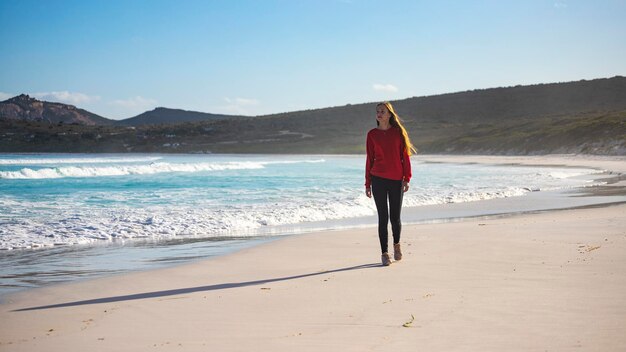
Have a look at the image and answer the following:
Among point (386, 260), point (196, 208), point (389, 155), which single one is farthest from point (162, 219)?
point (386, 260)

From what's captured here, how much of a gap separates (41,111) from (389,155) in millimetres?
136321

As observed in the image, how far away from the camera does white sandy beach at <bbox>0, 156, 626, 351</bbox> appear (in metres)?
3.92

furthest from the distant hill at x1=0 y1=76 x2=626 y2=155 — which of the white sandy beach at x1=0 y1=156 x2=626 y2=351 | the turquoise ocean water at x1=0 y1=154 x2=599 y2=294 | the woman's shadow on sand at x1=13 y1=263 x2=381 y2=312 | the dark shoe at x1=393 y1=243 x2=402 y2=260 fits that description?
the woman's shadow on sand at x1=13 y1=263 x2=381 y2=312

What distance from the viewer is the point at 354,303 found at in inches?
193

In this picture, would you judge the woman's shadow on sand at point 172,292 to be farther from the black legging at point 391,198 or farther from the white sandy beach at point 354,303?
the black legging at point 391,198

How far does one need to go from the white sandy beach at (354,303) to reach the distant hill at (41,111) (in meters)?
113

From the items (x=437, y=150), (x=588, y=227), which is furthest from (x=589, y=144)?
(x=588, y=227)

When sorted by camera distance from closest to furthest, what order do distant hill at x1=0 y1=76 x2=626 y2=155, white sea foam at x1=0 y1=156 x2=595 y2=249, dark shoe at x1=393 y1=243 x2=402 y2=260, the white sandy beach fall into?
the white sandy beach, dark shoe at x1=393 y1=243 x2=402 y2=260, white sea foam at x1=0 y1=156 x2=595 y2=249, distant hill at x1=0 y1=76 x2=626 y2=155

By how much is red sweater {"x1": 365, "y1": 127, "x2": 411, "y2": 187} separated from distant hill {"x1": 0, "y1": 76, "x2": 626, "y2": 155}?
2061 inches

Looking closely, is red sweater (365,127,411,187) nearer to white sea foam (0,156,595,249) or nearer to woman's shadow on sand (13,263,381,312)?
woman's shadow on sand (13,263,381,312)

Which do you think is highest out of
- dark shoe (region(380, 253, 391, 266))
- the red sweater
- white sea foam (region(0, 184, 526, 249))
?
the red sweater

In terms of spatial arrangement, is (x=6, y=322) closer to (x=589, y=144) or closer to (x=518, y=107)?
(x=589, y=144)

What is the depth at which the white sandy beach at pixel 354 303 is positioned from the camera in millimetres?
3920

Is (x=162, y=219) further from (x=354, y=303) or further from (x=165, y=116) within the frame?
(x=165, y=116)
